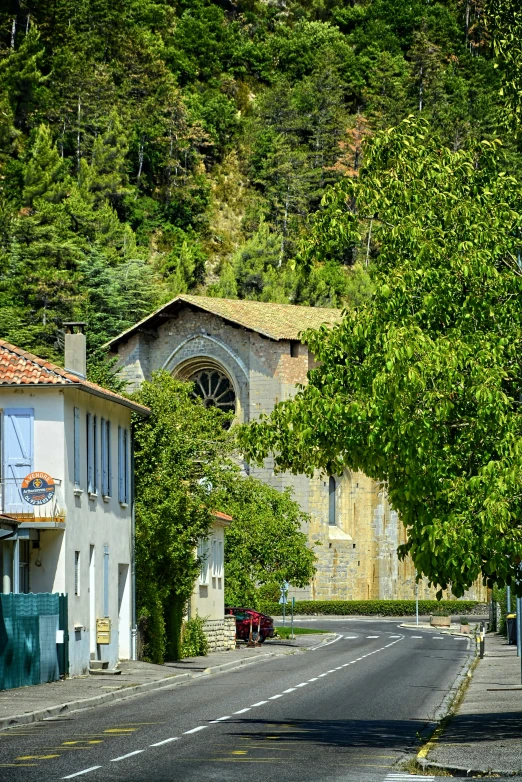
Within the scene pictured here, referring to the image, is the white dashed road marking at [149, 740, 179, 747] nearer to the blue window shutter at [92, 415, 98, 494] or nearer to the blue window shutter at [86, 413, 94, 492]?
the blue window shutter at [86, 413, 94, 492]

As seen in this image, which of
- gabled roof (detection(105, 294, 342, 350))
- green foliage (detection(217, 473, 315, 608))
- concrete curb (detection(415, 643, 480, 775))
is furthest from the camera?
gabled roof (detection(105, 294, 342, 350))

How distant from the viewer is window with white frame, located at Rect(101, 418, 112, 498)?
38.0 metres

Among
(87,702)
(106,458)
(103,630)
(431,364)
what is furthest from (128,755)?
(106,458)

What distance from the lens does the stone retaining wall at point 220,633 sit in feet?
159

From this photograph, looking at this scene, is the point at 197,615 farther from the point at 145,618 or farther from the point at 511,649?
the point at 511,649

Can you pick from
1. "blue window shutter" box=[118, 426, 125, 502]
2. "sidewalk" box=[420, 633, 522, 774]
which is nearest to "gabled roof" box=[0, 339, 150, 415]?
"blue window shutter" box=[118, 426, 125, 502]

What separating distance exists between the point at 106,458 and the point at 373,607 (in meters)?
47.9

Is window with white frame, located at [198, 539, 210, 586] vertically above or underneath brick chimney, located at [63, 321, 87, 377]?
underneath

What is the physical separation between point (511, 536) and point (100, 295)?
70993mm

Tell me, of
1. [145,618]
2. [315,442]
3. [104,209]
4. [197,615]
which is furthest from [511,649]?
[104,209]

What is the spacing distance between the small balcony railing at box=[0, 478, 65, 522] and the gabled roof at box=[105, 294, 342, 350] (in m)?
45.1

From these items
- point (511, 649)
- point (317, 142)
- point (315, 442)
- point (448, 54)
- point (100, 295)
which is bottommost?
point (511, 649)

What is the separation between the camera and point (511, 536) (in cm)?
1792

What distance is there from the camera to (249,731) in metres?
21.1
